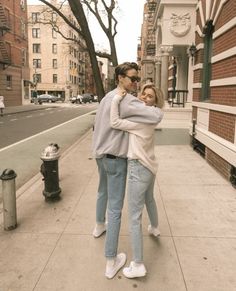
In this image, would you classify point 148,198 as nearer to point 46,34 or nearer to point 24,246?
point 24,246

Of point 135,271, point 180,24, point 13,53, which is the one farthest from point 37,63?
point 135,271

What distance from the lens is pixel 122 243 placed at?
13.6 ft

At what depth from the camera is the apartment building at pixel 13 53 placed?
37453 mm

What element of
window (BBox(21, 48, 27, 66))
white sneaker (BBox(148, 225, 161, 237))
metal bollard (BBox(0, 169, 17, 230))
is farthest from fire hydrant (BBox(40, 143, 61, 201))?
window (BBox(21, 48, 27, 66))

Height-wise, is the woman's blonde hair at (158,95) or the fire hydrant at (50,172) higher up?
the woman's blonde hair at (158,95)

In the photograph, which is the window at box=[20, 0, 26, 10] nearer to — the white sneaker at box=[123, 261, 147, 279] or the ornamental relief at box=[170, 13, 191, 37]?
the ornamental relief at box=[170, 13, 191, 37]

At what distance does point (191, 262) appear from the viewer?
12.1 feet

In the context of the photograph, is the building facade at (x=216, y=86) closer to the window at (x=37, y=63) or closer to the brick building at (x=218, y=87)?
the brick building at (x=218, y=87)

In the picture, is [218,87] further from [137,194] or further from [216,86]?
[137,194]

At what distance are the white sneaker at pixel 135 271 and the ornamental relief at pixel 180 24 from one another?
12547 mm

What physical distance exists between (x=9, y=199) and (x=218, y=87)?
5296 millimetres

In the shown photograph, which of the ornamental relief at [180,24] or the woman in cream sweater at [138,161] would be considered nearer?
the woman in cream sweater at [138,161]

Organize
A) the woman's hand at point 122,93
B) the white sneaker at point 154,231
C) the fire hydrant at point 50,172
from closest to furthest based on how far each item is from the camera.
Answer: the woman's hand at point 122,93, the white sneaker at point 154,231, the fire hydrant at point 50,172

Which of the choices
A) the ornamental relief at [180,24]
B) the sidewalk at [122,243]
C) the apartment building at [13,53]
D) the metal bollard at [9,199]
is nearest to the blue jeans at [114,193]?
the sidewalk at [122,243]
